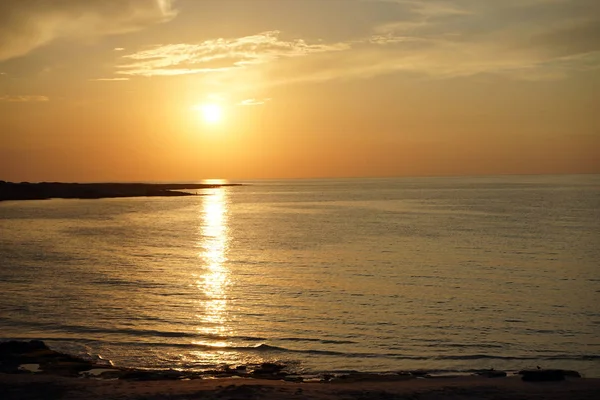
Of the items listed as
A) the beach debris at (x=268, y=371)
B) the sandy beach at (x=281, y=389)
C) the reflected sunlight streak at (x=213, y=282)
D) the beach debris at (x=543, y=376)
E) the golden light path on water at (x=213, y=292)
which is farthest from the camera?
the reflected sunlight streak at (x=213, y=282)

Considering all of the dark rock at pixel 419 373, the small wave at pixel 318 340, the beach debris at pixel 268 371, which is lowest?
the dark rock at pixel 419 373

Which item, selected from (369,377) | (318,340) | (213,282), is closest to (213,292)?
(213,282)

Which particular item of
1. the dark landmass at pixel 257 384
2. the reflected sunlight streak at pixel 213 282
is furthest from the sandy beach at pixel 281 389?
the reflected sunlight streak at pixel 213 282

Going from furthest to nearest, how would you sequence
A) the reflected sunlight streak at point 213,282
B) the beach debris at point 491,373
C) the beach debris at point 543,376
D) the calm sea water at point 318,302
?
the reflected sunlight streak at point 213,282, the calm sea water at point 318,302, the beach debris at point 491,373, the beach debris at point 543,376

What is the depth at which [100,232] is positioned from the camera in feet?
244

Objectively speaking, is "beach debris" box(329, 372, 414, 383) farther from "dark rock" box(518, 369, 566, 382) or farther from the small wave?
the small wave

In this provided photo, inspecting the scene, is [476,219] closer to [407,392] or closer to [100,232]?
[100,232]

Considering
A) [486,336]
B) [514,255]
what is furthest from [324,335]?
[514,255]

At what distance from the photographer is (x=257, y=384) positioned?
16.6m

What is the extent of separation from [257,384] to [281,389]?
775 millimetres

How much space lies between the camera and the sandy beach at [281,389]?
15.6m

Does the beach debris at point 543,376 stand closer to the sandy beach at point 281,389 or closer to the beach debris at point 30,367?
the sandy beach at point 281,389

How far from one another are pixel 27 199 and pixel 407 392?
17660 centimetres

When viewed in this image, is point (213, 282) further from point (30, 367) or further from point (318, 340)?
point (30, 367)
